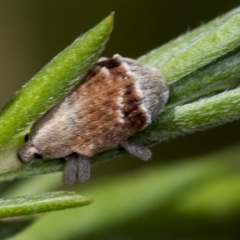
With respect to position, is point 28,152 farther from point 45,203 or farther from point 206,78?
point 206,78

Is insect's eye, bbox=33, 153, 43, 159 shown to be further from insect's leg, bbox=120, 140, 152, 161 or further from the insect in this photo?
insect's leg, bbox=120, 140, 152, 161

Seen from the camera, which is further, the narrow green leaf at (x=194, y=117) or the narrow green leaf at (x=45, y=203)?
the narrow green leaf at (x=194, y=117)

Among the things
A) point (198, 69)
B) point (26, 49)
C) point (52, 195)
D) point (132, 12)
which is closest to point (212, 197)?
point (198, 69)

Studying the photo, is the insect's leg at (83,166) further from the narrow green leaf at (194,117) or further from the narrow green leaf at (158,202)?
the narrow green leaf at (158,202)

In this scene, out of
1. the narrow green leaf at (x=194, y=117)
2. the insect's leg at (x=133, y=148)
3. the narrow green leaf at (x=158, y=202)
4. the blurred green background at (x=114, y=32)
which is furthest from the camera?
the blurred green background at (x=114, y=32)

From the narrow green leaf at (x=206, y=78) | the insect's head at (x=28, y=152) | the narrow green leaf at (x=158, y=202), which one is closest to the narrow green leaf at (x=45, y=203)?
the insect's head at (x=28, y=152)

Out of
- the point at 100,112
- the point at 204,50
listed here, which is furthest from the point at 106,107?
the point at 204,50

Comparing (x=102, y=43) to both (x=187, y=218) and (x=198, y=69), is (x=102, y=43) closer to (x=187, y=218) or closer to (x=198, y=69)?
(x=198, y=69)

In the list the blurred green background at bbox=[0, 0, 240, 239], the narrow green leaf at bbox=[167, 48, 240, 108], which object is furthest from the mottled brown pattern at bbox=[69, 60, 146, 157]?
the blurred green background at bbox=[0, 0, 240, 239]
